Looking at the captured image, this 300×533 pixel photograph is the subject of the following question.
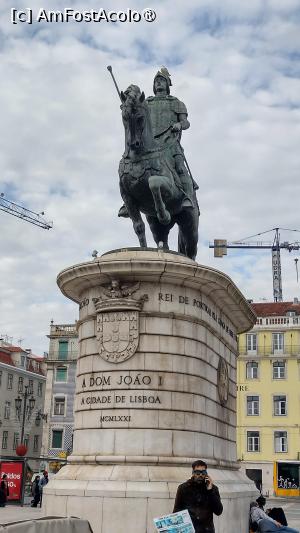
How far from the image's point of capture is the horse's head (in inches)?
600

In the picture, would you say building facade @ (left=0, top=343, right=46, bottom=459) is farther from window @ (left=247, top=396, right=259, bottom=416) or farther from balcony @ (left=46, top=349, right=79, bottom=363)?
window @ (left=247, top=396, right=259, bottom=416)

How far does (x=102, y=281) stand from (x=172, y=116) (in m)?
5.22

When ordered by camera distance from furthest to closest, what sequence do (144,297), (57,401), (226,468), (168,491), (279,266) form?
(279,266) → (57,401) → (226,468) → (144,297) → (168,491)

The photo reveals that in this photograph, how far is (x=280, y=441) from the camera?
5778 centimetres

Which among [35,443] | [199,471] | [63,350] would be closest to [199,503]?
[199,471]

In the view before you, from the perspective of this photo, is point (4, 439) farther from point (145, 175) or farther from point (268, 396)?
point (145, 175)

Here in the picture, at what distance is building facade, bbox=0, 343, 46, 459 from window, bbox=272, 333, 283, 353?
26.2 meters

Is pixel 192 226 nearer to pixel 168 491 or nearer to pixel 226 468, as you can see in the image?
pixel 226 468

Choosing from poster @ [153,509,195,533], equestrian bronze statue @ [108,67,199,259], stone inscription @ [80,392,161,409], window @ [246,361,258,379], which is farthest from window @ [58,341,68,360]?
poster @ [153,509,195,533]

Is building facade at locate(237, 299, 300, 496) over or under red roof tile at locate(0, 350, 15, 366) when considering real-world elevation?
under

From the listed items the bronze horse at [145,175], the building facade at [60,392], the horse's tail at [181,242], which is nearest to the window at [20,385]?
the building facade at [60,392]

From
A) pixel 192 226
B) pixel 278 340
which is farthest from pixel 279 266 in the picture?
pixel 192 226

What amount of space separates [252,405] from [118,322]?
4752 cm

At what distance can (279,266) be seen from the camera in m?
107
